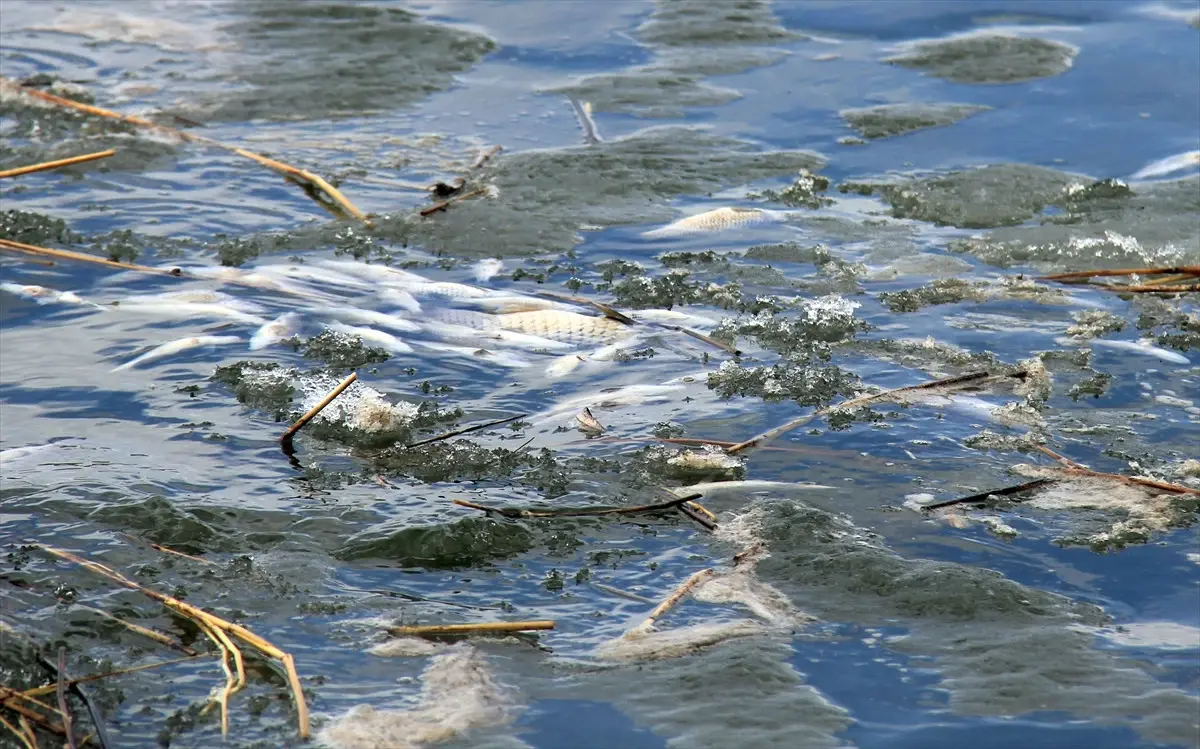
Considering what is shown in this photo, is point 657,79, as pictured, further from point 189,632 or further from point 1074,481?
point 189,632

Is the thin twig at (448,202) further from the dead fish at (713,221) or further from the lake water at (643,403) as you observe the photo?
the dead fish at (713,221)

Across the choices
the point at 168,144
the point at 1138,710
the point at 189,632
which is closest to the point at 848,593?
the point at 1138,710

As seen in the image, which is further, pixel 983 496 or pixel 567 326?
pixel 567 326

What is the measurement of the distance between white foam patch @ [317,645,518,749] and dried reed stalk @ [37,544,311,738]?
0.07 metres

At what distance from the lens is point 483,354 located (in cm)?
420

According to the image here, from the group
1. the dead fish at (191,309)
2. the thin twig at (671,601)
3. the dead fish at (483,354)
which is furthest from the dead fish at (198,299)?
the thin twig at (671,601)

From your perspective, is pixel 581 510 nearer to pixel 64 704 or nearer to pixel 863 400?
pixel 863 400

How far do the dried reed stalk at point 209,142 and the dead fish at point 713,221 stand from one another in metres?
1.16

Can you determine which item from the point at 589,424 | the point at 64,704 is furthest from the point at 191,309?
the point at 64,704

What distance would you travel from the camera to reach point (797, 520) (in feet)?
10.3

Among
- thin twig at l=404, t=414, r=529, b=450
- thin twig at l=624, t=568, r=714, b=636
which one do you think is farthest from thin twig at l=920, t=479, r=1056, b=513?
thin twig at l=404, t=414, r=529, b=450

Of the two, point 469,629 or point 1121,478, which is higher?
point 1121,478

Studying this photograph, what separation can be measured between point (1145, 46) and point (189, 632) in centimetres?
610

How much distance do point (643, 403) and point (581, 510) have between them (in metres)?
0.70
